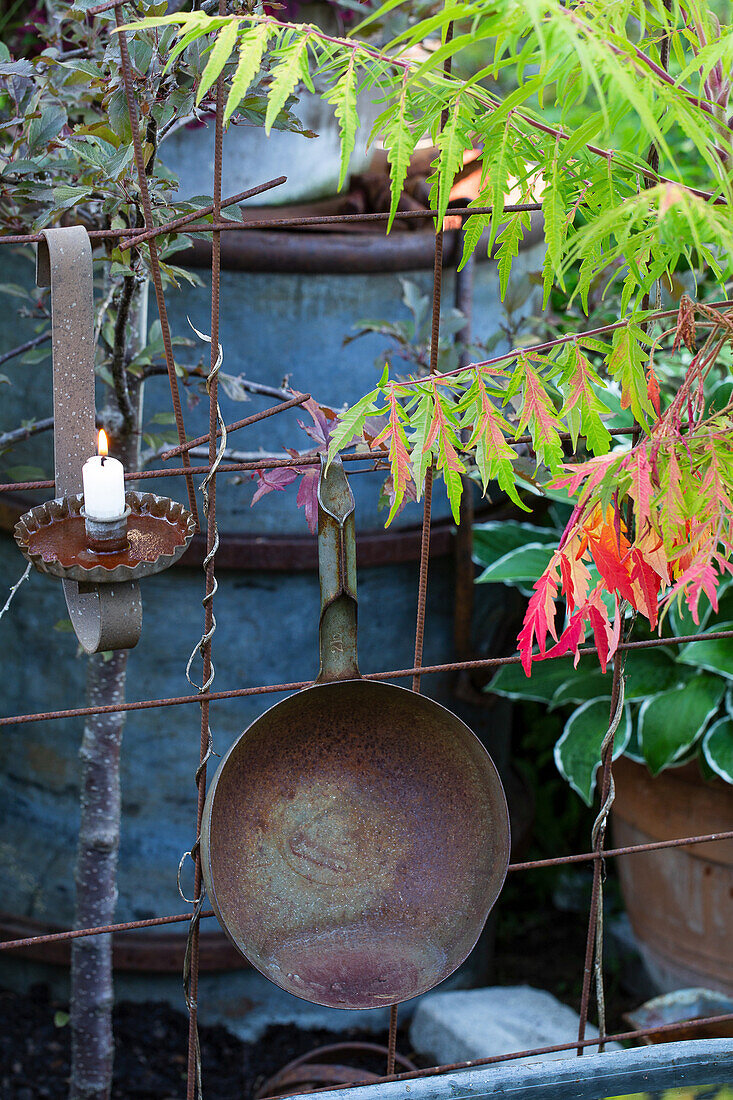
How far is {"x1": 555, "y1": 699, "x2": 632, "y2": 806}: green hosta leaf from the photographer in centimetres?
203

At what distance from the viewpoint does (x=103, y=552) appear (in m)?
0.97

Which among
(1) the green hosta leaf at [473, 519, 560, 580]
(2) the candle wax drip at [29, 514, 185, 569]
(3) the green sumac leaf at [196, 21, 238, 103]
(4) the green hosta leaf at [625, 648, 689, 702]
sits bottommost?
(4) the green hosta leaf at [625, 648, 689, 702]

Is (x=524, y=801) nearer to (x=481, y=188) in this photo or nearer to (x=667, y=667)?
(x=667, y=667)

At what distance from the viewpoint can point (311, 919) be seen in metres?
1.20

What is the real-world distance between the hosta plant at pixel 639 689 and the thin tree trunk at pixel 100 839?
0.75 m

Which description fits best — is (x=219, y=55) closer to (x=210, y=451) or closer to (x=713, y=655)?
(x=210, y=451)

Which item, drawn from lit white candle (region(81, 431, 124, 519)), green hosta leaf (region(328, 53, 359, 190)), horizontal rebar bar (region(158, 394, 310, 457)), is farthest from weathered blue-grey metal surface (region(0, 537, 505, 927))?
green hosta leaf (region(328, 53, 359, 190))

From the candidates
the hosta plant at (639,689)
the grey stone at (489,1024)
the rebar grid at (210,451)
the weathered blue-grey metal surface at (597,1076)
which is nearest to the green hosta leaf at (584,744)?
the hosta plant at (639,689)

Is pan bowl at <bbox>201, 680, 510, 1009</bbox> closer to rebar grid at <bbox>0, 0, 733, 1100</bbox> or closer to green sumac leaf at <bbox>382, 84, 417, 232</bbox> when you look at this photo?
rebar grid at <bbox>0, 0, 733, 1100</bbox>

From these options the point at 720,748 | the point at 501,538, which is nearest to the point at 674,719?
the point at 720,748

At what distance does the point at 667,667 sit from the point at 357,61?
1494 mm

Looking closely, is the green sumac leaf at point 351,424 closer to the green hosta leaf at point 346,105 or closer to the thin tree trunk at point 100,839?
the green hosta leaf at point 346,105

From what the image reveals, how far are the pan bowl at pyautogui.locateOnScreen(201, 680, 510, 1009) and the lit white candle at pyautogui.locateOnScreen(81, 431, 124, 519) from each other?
307 mm

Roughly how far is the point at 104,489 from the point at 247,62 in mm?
374
